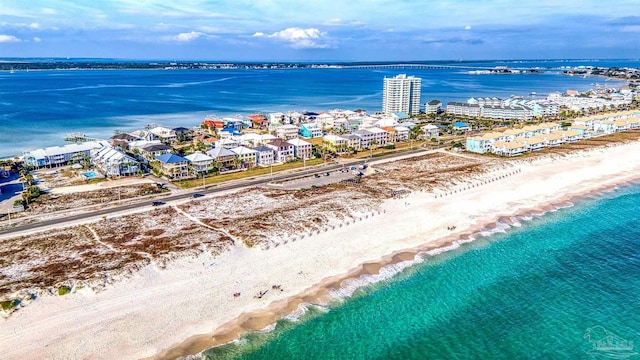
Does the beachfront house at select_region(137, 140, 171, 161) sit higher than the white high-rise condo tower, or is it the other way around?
the white high-rise condo tower

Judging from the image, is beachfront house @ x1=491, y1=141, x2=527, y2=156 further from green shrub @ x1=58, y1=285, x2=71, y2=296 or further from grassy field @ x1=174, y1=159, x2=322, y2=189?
green shrub @ x1=58, y1=285, x2=71, y2=296

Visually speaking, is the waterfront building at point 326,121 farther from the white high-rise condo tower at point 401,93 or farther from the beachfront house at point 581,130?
the beachfront house at point 581,130

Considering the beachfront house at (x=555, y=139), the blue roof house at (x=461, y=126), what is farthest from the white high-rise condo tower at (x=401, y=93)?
the beachfront house at (x=555, y=139)

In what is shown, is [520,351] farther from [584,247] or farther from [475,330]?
[584,247]

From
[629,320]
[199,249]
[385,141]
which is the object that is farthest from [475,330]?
[385,141]

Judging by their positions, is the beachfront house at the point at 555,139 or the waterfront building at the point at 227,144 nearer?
the waterfront building at the point at 227,144

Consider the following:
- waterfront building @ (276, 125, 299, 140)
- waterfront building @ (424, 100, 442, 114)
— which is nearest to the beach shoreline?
waterfront building @ (276, 125, 299, 140)
